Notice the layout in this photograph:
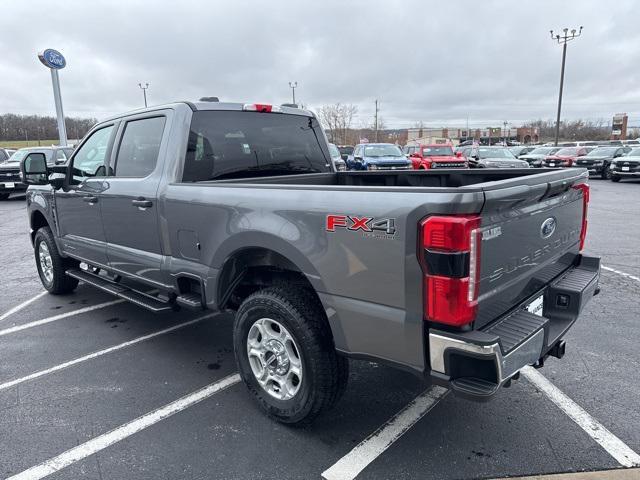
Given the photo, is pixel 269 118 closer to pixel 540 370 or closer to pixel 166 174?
pixel 166 174

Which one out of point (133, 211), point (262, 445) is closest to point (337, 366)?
point (262, 445)

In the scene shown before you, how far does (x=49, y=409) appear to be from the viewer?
10.9ft

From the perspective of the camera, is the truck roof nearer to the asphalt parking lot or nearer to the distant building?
the asphalt parking lot

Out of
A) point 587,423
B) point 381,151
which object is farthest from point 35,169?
point 381,151

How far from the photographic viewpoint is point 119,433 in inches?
119

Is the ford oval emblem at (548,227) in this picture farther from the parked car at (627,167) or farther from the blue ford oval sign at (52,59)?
the blue ford oval sign at (52,59)

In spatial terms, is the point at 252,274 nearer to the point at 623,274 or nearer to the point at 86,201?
the point at 86,201

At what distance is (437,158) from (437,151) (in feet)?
4.09

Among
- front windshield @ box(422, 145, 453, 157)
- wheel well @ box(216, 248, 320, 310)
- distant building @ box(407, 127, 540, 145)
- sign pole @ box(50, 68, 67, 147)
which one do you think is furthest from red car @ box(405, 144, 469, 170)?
distant building @ box(407, 127, 540, 145)

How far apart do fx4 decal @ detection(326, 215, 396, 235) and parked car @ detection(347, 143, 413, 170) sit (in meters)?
16.3

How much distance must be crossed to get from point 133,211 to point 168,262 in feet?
1.92

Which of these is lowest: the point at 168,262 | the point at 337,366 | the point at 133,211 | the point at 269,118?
the point at 337,366

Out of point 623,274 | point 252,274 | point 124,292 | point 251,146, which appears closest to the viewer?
point 252,274

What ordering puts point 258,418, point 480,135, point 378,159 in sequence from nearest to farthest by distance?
point 258,418 → point 378,159 → point 480,135
